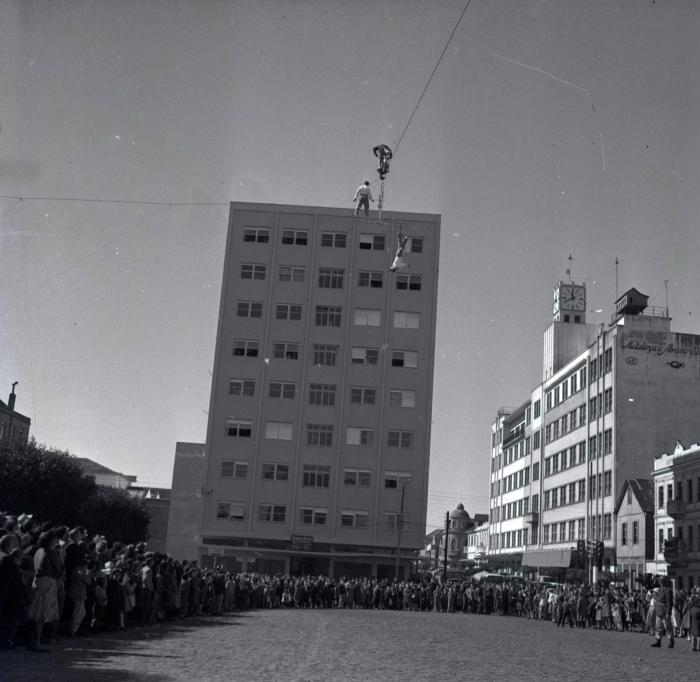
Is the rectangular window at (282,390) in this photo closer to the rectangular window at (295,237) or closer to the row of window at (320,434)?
the row of window at (320,434)

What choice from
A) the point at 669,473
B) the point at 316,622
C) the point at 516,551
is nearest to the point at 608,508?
the point at 669,473

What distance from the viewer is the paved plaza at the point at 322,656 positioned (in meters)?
12.4

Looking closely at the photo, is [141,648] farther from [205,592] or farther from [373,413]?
[373,413]

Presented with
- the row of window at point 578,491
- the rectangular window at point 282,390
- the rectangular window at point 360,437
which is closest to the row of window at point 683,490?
the row of window at point 578,491

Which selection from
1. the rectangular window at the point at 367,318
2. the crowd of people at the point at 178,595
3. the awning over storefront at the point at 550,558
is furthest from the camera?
the awning over storefront at the point at 550,558

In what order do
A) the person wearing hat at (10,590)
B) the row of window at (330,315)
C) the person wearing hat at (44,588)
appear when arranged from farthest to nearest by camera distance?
1. the row of window at (330,315)
2. the person wearing hat at (44,588)
3. the person wearing hat at (10,590)

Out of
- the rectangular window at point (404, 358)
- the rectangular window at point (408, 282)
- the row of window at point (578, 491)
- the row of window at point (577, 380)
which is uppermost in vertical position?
the rectangular window at point (408, 282)

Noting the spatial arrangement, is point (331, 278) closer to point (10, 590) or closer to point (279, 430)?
point (279, 430)

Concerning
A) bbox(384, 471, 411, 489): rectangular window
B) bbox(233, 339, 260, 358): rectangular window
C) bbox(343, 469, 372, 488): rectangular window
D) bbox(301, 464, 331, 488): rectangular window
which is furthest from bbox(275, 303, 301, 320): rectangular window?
bbox(384, 471, 411, 489): rectangular window

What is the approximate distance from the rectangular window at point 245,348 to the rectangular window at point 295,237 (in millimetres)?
7259

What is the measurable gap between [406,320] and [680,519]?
818 inches

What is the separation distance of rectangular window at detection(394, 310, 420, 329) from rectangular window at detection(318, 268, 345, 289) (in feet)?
14.0

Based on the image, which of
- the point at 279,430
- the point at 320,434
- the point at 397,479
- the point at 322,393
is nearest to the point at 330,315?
the point at 322,393

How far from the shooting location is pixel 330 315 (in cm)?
5966
